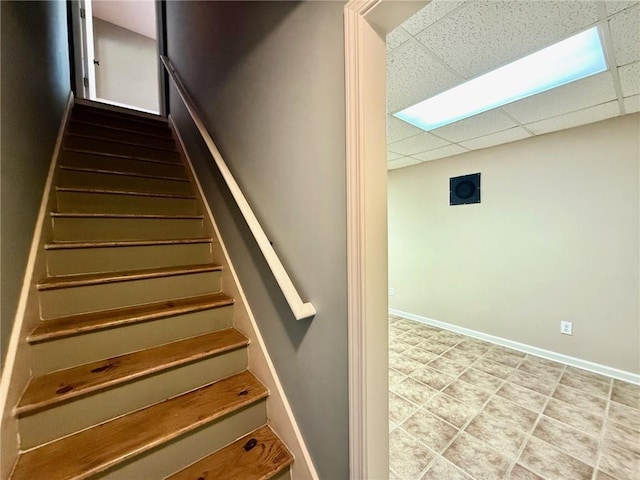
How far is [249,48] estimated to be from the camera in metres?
1.41

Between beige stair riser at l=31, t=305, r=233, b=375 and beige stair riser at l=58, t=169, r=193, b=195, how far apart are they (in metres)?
1.11

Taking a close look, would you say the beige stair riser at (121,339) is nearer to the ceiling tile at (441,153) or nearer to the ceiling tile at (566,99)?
the ceiling tile at (566,99)

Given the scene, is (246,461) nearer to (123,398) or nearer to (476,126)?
(123,398)

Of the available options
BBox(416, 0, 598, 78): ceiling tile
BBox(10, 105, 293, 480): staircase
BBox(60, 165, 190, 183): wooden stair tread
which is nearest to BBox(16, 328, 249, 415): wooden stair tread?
BBox(10, 105, 293, 480): staircase

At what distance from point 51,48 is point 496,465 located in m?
3.71

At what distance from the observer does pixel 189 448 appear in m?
1.03

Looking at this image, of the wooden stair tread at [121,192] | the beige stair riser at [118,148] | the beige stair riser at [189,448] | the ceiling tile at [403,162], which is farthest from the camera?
the ceiling tile at [403,162]

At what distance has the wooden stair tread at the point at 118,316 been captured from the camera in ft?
3.56

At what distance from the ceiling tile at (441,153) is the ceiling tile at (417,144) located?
0.42ft

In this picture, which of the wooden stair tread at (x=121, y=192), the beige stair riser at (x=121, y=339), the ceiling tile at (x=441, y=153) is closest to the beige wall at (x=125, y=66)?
Answer: the wooden stair tread at (x=121, y=192)

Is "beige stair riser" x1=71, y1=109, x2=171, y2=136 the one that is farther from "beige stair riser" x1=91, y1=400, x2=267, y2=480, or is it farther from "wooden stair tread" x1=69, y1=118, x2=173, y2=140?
"beige stair riser" x1=91, y1=400, x2=267, y2=480

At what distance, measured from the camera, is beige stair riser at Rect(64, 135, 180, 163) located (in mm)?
2102

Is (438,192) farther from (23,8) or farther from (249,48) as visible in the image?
(23,8)

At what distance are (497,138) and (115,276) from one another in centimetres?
342
